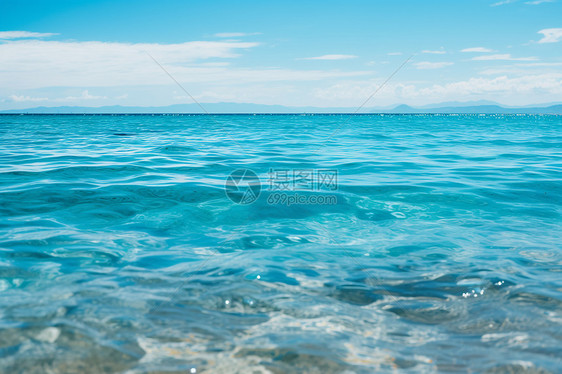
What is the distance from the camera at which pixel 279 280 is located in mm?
4977

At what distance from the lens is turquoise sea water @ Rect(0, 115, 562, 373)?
10.9 feet

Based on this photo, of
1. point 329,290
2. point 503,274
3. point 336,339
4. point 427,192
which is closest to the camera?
point 336,339

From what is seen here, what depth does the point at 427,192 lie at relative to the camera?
34.0 feet

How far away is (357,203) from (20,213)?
7.51m

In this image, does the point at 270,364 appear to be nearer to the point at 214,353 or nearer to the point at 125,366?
the point at 214,353

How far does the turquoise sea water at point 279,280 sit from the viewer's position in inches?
131

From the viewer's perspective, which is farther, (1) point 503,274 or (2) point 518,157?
(2) point 518,157

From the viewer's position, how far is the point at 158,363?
3.19 meters

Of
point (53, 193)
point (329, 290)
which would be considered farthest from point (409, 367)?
point (53, 193)

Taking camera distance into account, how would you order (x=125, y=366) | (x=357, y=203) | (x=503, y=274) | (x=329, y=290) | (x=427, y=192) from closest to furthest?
(x=125, y=366)
(x=329, y=290)
(x=503, y=274)
(x=357, y=203)
(x=427, y=192)

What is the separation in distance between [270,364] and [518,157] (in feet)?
60.5

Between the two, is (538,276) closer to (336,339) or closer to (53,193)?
(336,339)

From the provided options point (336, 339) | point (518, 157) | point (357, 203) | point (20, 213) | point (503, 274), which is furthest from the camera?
point (518, 157)

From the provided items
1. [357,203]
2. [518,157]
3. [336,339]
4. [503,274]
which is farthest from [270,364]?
[518,157]
